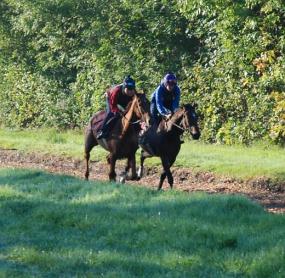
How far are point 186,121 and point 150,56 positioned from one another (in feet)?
39.1

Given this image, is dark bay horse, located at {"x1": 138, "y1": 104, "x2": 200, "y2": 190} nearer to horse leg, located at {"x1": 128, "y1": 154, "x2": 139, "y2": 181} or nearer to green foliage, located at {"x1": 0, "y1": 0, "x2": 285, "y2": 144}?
horse leg, located at {"x1": 128, "y1": 154, "x2": 139, "y2": 181}

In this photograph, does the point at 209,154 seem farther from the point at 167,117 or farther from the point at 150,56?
the point at 150,56

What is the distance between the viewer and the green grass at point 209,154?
20.0 metres

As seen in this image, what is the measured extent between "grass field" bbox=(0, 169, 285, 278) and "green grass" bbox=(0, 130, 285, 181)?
4.96m

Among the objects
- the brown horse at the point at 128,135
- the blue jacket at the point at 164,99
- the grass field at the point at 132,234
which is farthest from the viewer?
the brown horse at the point at 128,135

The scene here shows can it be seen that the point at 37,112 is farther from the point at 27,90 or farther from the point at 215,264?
the point at 215,264

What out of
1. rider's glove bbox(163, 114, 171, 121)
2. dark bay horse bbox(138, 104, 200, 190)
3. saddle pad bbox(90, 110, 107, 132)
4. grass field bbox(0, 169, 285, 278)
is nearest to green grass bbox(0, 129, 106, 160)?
saddle pad bbox(90, 110, 107, 132)

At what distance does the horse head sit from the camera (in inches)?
650

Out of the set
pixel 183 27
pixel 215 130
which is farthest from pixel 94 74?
pixel 215 130

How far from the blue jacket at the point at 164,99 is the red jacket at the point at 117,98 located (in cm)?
97

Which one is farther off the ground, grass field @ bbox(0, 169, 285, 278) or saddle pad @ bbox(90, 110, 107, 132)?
saddle pad @ bbox(90, 110, 107, 132)

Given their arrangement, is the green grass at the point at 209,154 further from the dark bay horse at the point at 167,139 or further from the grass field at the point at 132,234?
the grass field at the point at 132,234

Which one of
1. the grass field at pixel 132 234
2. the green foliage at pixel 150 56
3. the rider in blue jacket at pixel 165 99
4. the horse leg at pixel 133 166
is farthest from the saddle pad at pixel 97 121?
the green foliage at pixel 150 56

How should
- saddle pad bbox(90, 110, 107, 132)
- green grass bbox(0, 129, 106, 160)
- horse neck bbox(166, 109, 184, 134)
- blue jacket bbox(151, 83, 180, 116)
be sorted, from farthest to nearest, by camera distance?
green grass bbox(0, 129, 106, 160)
saddle pad bbox(90, 110, 107, 132)
blue jacket bbox(151, 83, 180, 116)
horse neck bbox(166, 109, 184, 134)
